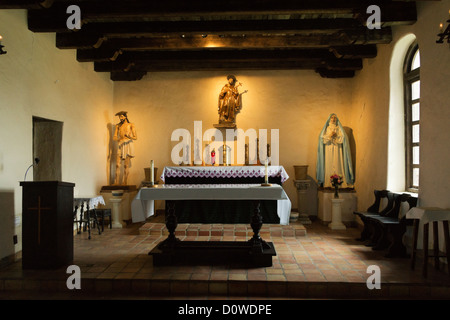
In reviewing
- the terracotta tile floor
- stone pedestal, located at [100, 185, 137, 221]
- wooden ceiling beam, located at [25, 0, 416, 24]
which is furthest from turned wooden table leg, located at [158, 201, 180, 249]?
stone pedestal, located at [100, 185, 137, 221]

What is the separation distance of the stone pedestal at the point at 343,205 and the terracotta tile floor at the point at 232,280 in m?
2.71

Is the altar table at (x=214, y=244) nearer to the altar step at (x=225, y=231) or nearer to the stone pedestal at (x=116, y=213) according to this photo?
the altar step at (x=225, y=231)

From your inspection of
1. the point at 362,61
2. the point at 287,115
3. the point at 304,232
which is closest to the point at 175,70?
the point at 287,115

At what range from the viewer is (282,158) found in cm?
859

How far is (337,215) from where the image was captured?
24.1 feet

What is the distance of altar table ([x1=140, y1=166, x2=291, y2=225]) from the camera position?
7121 millimetres

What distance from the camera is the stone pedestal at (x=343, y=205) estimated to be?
7.78 m

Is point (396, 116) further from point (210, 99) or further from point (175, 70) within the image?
point (175, 70)

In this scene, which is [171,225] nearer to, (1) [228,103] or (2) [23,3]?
(2) [23,3]

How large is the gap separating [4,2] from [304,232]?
18.5ft

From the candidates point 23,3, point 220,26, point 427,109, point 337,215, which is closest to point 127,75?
point 220,26

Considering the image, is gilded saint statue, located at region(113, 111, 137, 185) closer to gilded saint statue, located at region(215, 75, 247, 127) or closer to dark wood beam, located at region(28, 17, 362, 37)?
gilded saint statue, located at region(215, 75, 247, 127)

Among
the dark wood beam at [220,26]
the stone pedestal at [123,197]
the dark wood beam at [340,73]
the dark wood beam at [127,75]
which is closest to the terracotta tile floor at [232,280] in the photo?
the stone pedestal at [123,197]

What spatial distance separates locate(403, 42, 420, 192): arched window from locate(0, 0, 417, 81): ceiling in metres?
0.53
